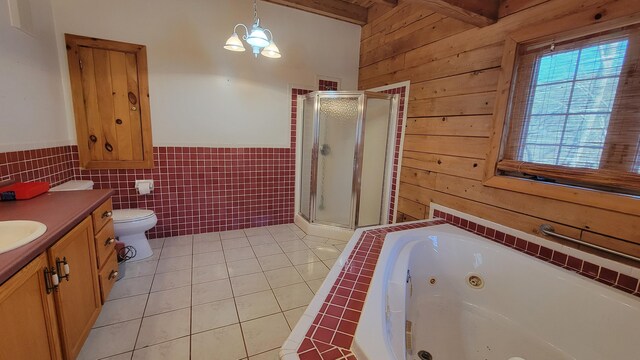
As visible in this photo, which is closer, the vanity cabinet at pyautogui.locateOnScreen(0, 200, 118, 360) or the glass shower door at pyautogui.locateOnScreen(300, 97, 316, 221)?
the vanity cabinet at pyautogui.locateOnScreen(0, 200, 118, 360)

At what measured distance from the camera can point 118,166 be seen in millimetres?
2539

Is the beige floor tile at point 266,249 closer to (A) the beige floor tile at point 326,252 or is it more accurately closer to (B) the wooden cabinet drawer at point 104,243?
(A) the beige floor tile at point 326,252

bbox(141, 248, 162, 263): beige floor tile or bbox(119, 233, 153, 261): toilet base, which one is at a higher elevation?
bbox(119, 233, 153, 261): toilet base

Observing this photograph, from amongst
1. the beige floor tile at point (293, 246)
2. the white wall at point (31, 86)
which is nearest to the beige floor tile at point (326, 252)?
the beige floor tile at point (293, 246)

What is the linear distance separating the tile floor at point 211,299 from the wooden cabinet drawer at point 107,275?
0.16 m

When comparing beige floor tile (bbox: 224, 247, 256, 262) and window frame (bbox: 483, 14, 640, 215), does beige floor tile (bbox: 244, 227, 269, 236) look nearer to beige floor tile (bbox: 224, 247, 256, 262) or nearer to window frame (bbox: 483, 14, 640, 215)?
beige floor tile (bbox: 224, 247, 256, 262)

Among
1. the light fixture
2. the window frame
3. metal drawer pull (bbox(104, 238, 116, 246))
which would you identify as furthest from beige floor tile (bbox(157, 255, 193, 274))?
the window frame

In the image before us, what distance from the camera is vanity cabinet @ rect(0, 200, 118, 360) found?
0.87m

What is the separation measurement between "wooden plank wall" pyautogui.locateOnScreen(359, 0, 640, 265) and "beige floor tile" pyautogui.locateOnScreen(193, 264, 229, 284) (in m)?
1.74

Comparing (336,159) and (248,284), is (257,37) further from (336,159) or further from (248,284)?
(248,284)

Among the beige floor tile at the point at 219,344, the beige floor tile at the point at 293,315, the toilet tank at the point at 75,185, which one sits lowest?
the beige floor tile at the point at 219,344

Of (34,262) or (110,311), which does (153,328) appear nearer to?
(110,311)

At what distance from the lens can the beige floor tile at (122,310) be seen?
64.1 inches

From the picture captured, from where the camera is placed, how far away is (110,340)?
4.85ft
